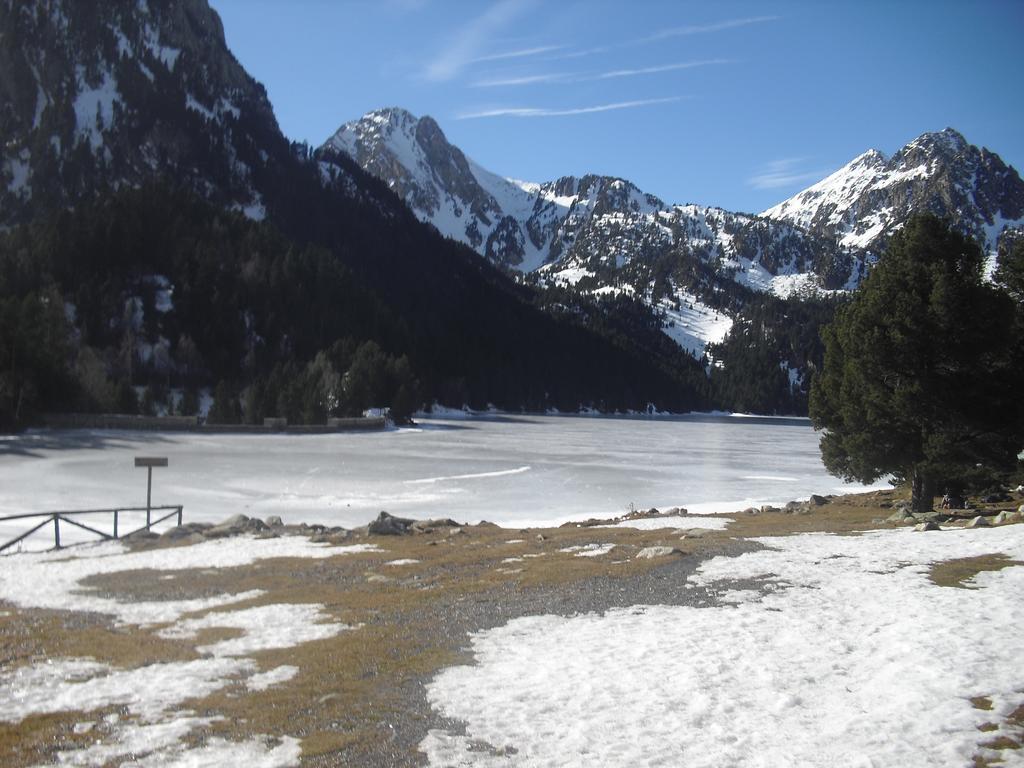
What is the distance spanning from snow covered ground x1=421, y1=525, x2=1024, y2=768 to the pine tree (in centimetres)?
1290

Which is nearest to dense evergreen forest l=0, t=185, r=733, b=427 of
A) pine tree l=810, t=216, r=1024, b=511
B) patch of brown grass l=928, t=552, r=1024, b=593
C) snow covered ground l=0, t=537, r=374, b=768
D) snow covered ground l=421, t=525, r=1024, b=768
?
pine tree l=810, t=216, r=1024, b=511

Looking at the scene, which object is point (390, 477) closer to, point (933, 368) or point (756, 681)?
point (933, 368)

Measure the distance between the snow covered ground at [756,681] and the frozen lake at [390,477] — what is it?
64.3 ft

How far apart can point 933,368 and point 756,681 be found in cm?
2121

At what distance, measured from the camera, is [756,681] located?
32.1ft

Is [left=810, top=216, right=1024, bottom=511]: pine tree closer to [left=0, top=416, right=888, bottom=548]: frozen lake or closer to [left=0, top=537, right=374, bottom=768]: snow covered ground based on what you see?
[left=0, top=416, right=888, bottom=548]: frozen lake

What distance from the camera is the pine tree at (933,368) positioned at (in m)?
26.0

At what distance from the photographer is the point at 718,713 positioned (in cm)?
881

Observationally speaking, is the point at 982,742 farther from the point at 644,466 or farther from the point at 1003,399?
the point at 644,466

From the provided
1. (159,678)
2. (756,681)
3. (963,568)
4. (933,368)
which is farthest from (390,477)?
(756,681)

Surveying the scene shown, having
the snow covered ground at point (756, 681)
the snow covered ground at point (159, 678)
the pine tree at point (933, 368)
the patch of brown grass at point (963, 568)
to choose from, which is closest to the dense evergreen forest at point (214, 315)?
the pine tree at point (933, 368)

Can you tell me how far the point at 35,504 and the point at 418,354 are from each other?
142 metres

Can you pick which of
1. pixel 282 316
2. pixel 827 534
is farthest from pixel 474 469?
pixel 282 316

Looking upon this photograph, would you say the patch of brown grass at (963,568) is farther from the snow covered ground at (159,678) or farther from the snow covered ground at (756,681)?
the snow covered ground at (159,678)
